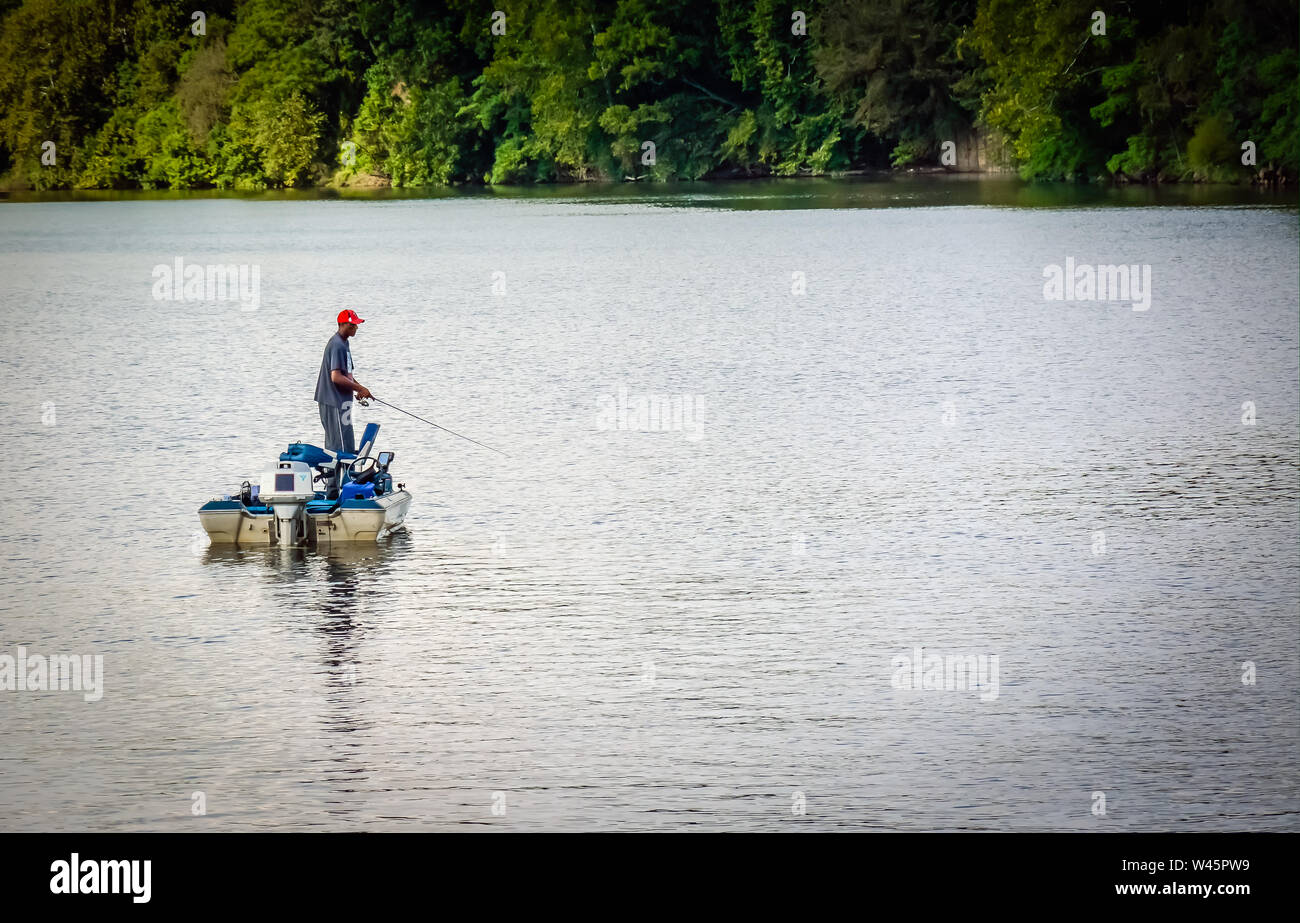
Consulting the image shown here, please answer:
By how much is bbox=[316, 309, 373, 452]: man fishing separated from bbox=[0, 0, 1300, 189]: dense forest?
191ft

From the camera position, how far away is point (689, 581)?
46.2 ft

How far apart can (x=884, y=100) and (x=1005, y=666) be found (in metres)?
71.8

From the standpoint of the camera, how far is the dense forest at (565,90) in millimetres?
73625

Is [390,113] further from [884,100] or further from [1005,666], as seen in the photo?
[1005,666]

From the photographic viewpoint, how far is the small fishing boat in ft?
47.2

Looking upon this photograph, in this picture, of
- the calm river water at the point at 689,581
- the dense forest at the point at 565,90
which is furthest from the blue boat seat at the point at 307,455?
the dense forest at the point at 565,90

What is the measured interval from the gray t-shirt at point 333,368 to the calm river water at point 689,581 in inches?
44.9

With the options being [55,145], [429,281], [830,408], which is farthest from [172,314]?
[55,145]

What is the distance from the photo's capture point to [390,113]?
90062 millimetres

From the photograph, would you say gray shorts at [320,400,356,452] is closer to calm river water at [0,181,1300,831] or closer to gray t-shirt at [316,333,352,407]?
gray t-shirt at [316,333,352,407]

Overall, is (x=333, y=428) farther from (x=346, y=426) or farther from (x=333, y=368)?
(x=333, y=368)

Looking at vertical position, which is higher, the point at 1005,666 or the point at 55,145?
the point at 55,145

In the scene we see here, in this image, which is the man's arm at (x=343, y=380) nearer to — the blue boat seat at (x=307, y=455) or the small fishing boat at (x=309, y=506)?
the small fishing boat at (x=309, y=506)

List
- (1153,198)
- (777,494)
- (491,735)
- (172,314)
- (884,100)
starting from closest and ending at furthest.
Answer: (491,735), (777,494), (172,314), (1153,198), (884,100)
